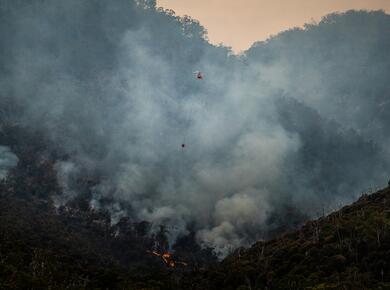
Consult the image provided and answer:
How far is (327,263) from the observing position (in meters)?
151

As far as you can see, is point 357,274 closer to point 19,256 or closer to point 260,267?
point 260,267

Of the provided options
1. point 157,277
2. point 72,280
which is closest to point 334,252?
→ point 157,277

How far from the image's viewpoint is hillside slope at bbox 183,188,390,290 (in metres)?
134

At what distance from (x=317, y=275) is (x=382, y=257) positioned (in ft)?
66.0

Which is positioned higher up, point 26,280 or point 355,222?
point 355,222

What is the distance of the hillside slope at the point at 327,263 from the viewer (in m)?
134

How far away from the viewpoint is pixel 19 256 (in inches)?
7343

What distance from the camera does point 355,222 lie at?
184125 mm

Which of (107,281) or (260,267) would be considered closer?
(107,281)

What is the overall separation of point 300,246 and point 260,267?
62.5ft

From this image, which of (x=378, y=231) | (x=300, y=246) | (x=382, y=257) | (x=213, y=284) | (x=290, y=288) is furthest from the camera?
(x=300, y=246)

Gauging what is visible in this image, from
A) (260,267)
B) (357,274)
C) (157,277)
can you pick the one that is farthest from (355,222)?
(157,277)

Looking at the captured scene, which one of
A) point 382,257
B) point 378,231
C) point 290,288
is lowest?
point 290,288

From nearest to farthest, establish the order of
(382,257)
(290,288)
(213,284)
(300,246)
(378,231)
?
(290,288) → (382,257) → (378,231) → (213,284) → (300,246)
